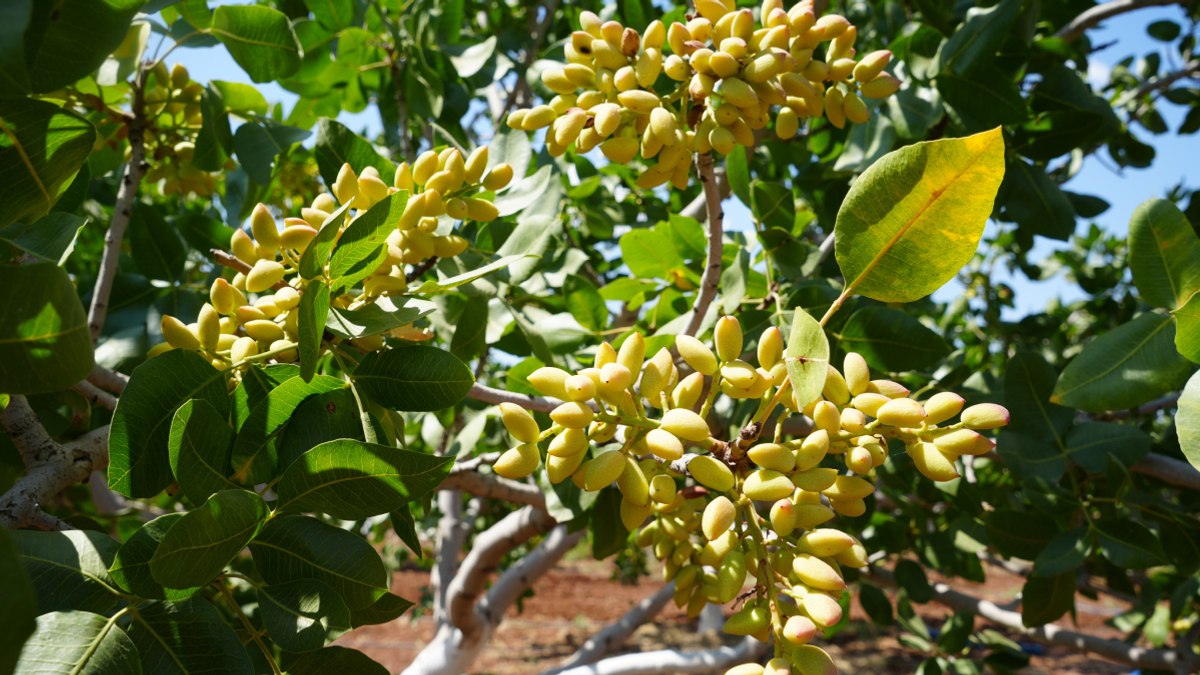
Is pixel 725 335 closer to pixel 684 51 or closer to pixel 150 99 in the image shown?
pixel 684 51

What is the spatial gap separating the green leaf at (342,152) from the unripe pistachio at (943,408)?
0.77m

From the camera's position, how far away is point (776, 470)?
695mm

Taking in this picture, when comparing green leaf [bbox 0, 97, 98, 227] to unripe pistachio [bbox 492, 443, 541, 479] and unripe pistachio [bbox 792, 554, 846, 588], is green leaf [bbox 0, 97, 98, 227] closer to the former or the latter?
unripe pistachio [bbox 492, 443, 541, 479]

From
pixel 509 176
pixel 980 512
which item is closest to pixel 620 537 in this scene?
pixel 509 176

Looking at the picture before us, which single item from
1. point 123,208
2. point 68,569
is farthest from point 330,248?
point 123,208

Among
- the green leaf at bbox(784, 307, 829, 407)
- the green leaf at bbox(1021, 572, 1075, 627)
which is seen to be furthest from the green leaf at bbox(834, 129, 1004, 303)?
the green leaf at bbox(1021, 572, 1075, 627)

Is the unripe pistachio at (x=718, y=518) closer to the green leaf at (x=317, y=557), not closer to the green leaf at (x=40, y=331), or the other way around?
the green leaf at (x=317, y=557)

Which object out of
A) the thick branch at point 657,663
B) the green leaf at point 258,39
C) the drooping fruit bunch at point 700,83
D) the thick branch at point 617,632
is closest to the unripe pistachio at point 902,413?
the drooping fruit bunch at point 700,83

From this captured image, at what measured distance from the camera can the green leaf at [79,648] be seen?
1.99 feet

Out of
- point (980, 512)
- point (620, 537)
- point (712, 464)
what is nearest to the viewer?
point (712, 464)

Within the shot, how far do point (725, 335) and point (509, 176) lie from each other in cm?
40

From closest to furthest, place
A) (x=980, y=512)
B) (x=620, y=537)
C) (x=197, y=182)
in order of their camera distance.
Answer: (x=620, y=537)
(x=197, y=182)
(x=980, y=512)

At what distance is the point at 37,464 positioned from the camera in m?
0.86

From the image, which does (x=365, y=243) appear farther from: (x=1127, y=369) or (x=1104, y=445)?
(x=1104, y=445)
